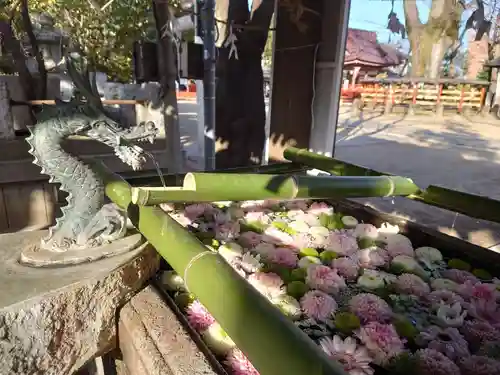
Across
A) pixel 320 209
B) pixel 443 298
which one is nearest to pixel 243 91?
pixel 320 209

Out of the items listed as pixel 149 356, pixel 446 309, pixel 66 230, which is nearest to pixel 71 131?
pixel 66 230

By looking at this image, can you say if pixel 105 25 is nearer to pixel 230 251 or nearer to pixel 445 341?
pixel 230 251

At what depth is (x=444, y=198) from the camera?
7.29ft

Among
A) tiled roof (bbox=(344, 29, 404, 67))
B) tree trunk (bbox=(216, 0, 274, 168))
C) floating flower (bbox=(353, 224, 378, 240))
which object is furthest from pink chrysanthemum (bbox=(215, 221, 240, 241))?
tiled roof (bbox=(344, 29, 404, 67))

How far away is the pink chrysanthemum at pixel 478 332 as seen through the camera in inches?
61.1

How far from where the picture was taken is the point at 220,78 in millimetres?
4988

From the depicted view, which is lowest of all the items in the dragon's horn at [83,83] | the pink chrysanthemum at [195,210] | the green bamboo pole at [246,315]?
the pink chrysanthemum at [195,210]

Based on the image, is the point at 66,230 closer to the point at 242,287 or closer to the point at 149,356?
the point at 149,356

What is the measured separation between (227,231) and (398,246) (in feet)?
3.39

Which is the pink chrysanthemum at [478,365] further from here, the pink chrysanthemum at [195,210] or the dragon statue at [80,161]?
the pink chrysanthemum at [195,210]

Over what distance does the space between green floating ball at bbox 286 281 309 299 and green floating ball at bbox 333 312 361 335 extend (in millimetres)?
235

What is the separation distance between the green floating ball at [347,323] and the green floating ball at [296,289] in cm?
24

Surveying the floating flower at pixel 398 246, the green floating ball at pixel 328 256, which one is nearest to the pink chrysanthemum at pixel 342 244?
the green floating ball at pixel 328 256

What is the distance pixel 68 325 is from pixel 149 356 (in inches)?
14.6
